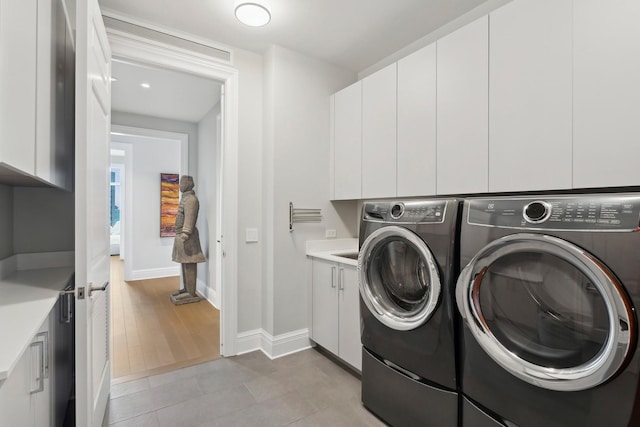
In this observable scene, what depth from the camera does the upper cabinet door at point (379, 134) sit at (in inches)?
89.1

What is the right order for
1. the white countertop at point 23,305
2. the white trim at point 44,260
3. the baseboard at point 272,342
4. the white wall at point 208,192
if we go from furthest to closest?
the white wall at point 208,192, the baseboard at point 272,342, the white trim at point 44,260, the white countertop at point 23,305

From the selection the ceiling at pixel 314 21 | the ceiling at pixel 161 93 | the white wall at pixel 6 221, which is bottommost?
the white wall at pixel 6 221

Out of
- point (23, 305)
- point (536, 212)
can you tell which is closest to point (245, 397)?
point (23, 305)

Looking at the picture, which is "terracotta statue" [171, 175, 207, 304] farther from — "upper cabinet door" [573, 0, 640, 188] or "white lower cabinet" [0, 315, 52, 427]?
"upper cabinet door" [573, 0, 640, 188]

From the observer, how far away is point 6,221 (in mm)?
1829

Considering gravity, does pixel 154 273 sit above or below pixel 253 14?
below

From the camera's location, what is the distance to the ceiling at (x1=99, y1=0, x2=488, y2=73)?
2.06 meters

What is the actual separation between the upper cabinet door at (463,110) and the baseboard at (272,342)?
1.68 meters

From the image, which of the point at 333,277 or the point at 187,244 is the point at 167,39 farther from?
the point at 187,244

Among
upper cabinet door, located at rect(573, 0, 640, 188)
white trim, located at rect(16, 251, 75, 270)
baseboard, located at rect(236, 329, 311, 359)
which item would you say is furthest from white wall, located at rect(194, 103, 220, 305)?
upper cabinet door, located at rect(573, 0, 640, 188)

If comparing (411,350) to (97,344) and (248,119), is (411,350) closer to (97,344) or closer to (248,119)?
(97,344)

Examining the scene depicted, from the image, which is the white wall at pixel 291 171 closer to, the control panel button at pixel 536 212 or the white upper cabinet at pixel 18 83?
the white upper cabinet at pixel 18 83

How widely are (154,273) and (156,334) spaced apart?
9.08ft

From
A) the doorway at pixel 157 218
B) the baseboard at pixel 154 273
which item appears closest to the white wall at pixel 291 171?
the doorway at pixel 157 218
